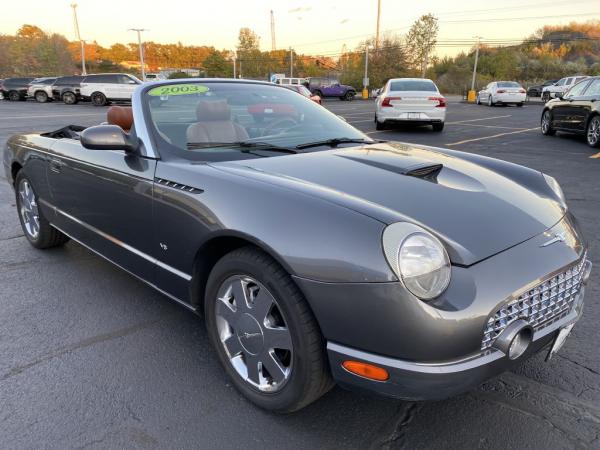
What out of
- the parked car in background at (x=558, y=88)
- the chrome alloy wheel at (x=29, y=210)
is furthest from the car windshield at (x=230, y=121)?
the parked car in background at (x=558, y=88)

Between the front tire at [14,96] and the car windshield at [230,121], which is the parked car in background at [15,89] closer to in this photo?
the front tire at [14,96]

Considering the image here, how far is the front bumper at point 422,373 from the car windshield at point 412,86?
12675mm

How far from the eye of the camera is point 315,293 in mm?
1813

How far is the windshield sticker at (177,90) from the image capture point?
307cm

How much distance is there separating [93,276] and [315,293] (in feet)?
8.44

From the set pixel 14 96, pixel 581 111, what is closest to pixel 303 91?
pixel 581 111

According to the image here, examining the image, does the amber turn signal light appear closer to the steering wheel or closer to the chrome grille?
the chrome grille

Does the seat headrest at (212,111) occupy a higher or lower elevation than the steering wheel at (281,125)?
higher

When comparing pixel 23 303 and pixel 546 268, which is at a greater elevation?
pixel 546 268

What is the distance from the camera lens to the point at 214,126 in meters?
2.95

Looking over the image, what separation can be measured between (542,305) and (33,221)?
13.8ft

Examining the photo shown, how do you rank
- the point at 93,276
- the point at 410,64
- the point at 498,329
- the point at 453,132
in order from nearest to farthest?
the point at 498,329, the point at 93,276, the point at 453,132, the point at 410,64

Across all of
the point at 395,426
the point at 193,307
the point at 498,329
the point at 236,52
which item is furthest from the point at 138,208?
the point at 236,52

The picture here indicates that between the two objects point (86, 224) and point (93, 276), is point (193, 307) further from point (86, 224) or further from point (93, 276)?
point (93, 276)
